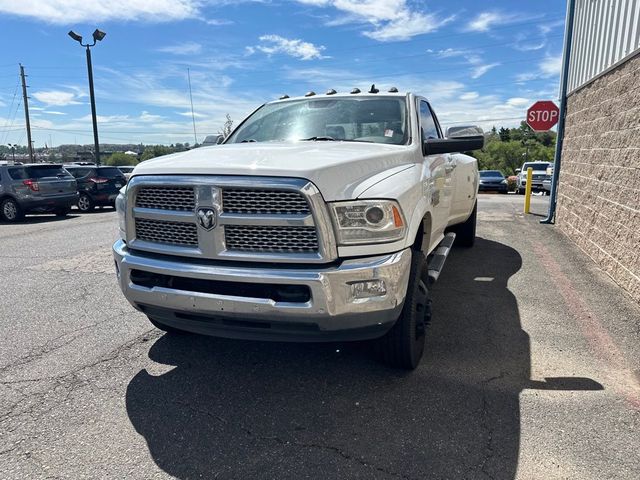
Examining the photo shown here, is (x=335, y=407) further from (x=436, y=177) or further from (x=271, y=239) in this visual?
(x=436, y=177)

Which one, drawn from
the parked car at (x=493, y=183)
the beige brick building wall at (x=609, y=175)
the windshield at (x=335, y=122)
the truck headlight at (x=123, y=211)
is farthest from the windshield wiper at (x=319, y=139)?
the parked car at (x=493, y=183)

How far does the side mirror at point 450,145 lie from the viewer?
3.74 meters

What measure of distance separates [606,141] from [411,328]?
16.5 ft

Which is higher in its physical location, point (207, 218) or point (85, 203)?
point (207, 218)

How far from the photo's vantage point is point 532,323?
14.2ft

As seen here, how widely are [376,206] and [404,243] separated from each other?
30cm

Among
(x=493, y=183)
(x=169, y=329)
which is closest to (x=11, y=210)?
(x=169, y=329)

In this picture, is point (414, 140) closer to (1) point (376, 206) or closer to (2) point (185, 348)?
(1) point (376, 206)

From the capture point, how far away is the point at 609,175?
6.12 m

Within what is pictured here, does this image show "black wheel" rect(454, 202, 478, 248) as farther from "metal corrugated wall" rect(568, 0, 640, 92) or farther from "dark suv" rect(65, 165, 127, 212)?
"dark suv" rect(65, 165, 127, 212)

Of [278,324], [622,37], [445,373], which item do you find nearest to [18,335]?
[278,324]

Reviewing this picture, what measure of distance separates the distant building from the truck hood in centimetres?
342

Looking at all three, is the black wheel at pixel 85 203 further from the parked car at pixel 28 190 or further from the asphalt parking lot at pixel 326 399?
the asphalt parking lot at pixel 326 399

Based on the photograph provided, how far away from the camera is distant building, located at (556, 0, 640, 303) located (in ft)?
17.4
